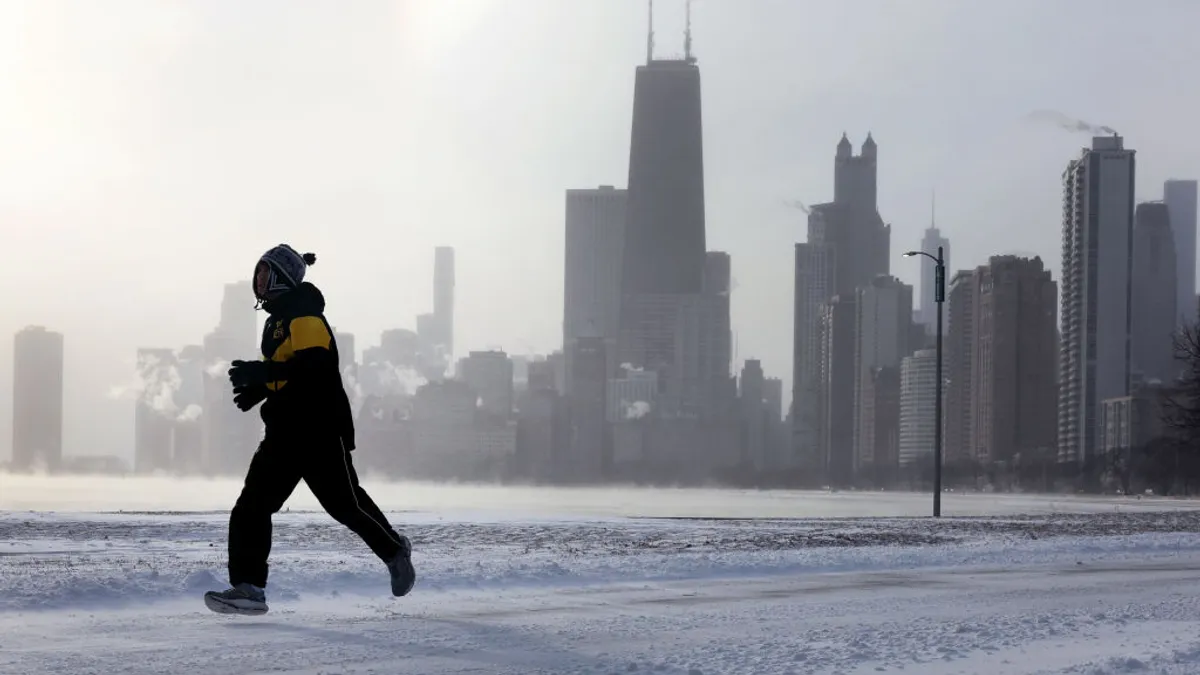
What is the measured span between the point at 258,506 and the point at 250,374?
716mm

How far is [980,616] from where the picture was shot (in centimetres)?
880

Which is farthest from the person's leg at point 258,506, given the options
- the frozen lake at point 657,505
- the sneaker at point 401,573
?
the frozen lake at point 657,505

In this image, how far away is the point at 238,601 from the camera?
7.82m

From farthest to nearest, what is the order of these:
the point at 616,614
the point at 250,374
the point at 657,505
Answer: the point at 657,505 < the point at 616,614 < the point at 250,374

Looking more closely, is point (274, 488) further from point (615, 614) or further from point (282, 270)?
point (615, 614)

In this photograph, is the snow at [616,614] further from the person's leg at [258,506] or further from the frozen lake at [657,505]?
the frozen lake at [657,505]

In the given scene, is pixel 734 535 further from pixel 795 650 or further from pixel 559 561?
pixel 795 650

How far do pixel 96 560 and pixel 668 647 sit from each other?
8.57 meters

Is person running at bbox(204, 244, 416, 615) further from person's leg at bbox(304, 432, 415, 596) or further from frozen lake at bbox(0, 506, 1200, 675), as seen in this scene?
frozen lake at bbox(0, 506, 1200, 675)

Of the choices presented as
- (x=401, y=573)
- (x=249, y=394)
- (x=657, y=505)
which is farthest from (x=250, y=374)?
(x=657, y=505)

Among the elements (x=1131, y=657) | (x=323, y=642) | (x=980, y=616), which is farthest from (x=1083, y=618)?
(x=323, y=642)

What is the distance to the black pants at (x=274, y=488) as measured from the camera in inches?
307

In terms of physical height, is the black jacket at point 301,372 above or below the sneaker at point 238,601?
above

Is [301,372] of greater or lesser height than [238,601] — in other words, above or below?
above
